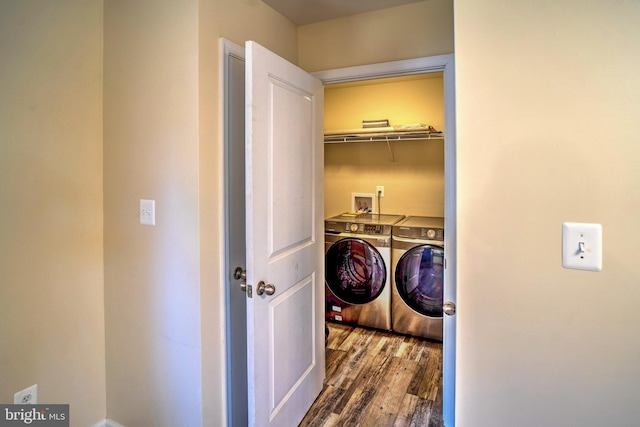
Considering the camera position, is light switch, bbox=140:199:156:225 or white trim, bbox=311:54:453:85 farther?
white trim, bbox=311:54:453:85

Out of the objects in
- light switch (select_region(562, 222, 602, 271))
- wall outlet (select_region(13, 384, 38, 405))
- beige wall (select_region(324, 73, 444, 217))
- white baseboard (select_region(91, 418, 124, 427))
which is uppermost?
beige wall (select_region(324, 73, 444, 217))

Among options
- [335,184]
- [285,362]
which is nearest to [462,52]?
[285,362]

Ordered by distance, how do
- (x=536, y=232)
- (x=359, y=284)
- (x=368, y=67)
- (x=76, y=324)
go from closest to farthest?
(x=536, y=232), (x=76, y=324), (x=368, y=67), (x=359, y=284)

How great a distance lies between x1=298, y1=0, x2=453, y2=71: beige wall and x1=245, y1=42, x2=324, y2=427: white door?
237 mm

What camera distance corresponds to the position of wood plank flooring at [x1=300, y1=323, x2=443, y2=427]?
1.91 m

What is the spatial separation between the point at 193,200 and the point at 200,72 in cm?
52

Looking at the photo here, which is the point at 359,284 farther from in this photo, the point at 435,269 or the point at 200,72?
the point at 200,72

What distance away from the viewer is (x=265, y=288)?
1.39 metres

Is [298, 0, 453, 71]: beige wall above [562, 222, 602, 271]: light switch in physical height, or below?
above

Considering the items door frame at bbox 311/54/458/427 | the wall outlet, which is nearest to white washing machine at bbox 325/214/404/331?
door frame at bbox 311/54/458/427

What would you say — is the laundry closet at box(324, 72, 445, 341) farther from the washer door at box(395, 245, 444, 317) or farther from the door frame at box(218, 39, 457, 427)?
the door frame at box(218, 39, 457, 427)

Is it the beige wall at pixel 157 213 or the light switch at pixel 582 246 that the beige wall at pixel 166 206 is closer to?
the beige wall at pixel 157 213

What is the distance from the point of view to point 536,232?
2.84ft

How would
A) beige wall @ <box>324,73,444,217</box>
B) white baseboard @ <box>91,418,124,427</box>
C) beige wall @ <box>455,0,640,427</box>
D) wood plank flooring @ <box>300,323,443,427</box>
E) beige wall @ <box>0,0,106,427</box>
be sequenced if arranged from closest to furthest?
beige wall @ <box>455,0,640,427</box>
beige wall @ <box>0,0,106,427</box>
white baseboard @ <box>91,418,124,427</box>
wood plank flooring @ <box>300,323,443,427</box>
beige wall @ <box>324,73,444,217</box>
